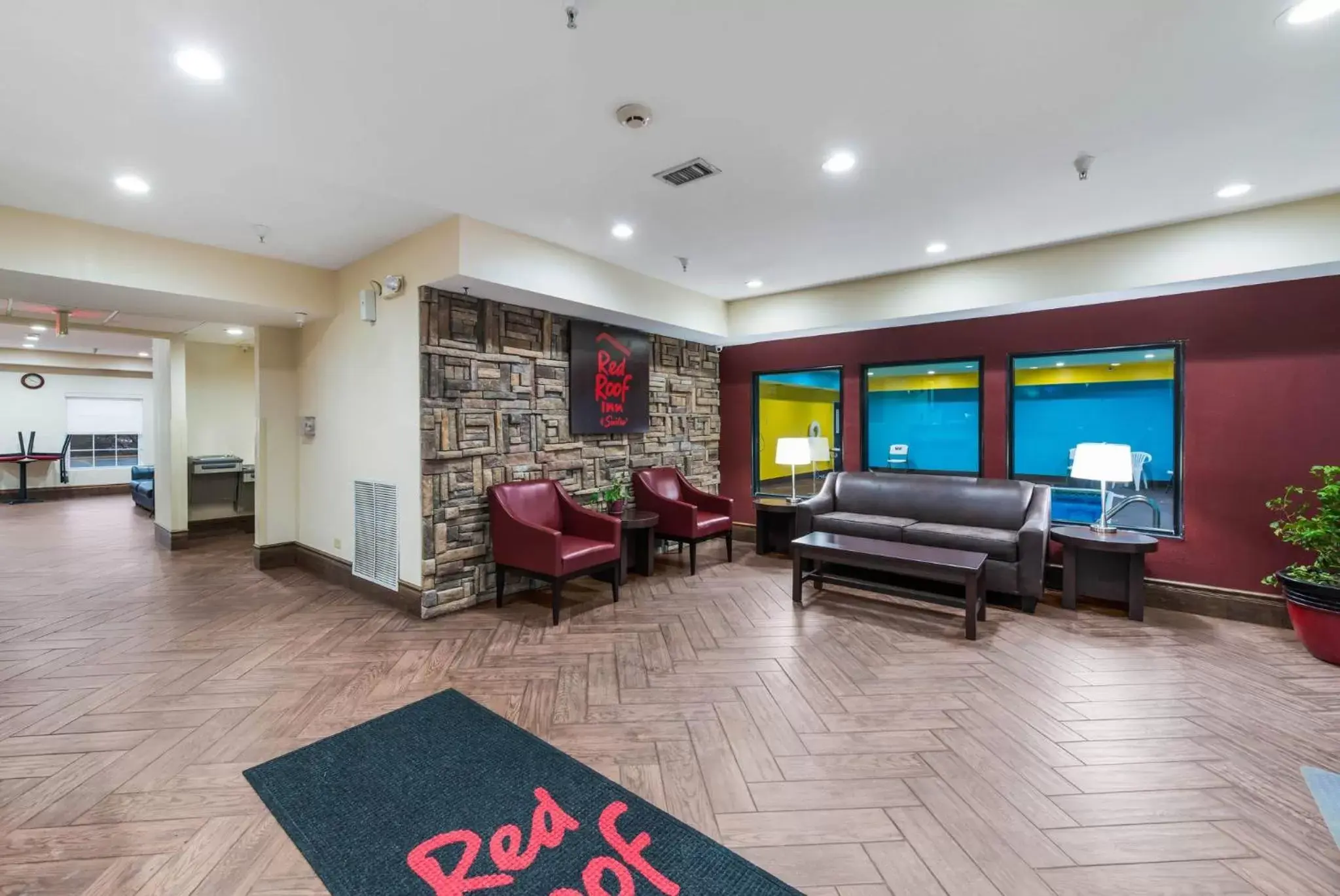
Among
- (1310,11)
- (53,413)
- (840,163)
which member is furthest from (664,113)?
(53,413)

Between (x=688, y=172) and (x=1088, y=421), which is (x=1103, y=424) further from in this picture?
(x=688, y=172)

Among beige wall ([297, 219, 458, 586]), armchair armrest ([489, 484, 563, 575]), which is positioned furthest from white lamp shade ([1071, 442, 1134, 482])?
beige wall ([297, 219, 458, 586])

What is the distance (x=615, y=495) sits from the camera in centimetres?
480

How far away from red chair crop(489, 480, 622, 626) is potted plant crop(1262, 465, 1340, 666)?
4113 millimetres

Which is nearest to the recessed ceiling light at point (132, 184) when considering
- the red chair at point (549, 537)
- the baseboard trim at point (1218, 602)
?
the red chair at point (549, 537)

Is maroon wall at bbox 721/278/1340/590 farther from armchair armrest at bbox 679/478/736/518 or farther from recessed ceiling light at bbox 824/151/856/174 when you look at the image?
armchair armrest at bbox 679/478/736/518

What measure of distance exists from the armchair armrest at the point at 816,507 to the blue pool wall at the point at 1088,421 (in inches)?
61.7

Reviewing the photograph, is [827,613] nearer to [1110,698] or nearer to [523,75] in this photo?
[1110,698]

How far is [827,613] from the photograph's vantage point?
3869 millimetres

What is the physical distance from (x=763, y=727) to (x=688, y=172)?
2793mm

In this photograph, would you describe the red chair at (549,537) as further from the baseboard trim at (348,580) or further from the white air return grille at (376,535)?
the white air return grille at (376,535)

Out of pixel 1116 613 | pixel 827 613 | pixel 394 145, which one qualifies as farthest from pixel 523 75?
pixel 1116 613

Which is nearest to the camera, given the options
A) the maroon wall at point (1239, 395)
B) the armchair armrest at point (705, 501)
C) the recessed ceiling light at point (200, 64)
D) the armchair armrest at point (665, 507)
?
the recessed ceiling light at point (200, 64)

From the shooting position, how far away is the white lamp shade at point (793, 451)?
5.44m
